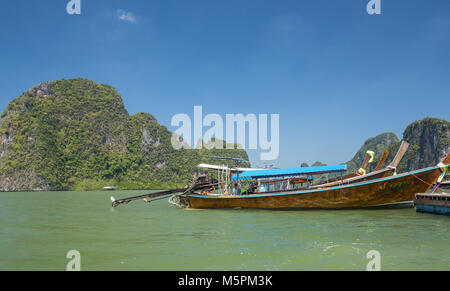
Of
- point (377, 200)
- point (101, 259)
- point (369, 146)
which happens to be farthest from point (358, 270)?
point (369, 146)

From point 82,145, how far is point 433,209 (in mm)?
121175

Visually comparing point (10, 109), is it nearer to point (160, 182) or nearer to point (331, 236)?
point (160, 182)

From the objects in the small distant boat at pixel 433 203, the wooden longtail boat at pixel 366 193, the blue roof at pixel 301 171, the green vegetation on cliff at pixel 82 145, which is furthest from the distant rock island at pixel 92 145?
the blue roof at pixel 301 171

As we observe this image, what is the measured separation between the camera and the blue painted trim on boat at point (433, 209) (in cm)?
1518

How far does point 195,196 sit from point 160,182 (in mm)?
100165

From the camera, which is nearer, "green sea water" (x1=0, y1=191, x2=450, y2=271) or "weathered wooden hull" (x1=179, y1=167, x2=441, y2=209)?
"green sea water" (x1=0, y1=191, x2=450, y2=271)

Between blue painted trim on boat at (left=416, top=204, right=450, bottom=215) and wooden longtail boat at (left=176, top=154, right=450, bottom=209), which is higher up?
wooden longtail boat at (left=176, top=154, right=450, bottom=209)

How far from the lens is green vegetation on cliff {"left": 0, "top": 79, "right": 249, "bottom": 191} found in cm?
10794

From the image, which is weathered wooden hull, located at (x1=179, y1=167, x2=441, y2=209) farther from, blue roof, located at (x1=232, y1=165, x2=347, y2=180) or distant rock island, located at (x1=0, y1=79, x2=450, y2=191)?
distant rock island, located at (x1=0, y1=79, x2=450, y2=191)

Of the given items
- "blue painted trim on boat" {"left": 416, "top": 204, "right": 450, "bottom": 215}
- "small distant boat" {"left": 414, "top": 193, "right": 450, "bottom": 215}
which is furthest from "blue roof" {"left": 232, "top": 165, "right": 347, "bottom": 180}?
"blue painted trim on boat" {"left": 416, "top": 204, "right": 450, "bottom": 215}

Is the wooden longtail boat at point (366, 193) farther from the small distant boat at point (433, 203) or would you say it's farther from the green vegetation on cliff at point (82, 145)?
the green vegetation on cliff at point (82, 145)

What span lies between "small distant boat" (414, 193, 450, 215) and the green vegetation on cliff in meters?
99.7

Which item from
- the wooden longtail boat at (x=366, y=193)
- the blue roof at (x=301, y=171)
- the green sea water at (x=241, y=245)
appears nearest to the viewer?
the green sea water at (x=241, y=245)
